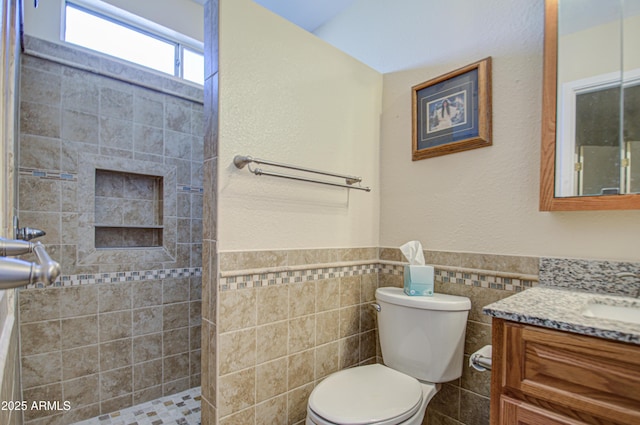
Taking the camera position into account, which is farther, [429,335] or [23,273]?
[429,335]

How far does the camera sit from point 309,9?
2256 mm

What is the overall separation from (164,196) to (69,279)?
2.40 ft

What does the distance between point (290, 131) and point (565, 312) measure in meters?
1.22

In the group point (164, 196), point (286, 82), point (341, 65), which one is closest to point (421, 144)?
point (341, 65)

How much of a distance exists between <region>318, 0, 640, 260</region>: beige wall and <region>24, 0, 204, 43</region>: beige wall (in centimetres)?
141

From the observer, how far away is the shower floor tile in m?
1.88

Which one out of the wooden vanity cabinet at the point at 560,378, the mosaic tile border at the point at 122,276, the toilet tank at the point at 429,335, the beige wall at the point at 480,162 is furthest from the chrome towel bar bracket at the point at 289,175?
the mosaic tile border at the point at 122,276

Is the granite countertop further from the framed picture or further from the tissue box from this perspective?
the framed picture

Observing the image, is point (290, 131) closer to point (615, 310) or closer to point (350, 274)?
point (350, 274)

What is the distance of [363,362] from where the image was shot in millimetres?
A: 1777

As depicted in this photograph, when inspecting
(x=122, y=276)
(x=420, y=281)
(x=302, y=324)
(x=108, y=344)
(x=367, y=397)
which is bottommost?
(x=108, y=344)

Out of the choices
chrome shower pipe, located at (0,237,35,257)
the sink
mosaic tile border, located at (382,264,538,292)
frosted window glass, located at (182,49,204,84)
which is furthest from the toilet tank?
frosted window glass, located at (182,49,204,84)

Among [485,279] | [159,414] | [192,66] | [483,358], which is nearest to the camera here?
[483,358]

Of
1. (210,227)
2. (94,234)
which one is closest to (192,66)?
(94,234)
